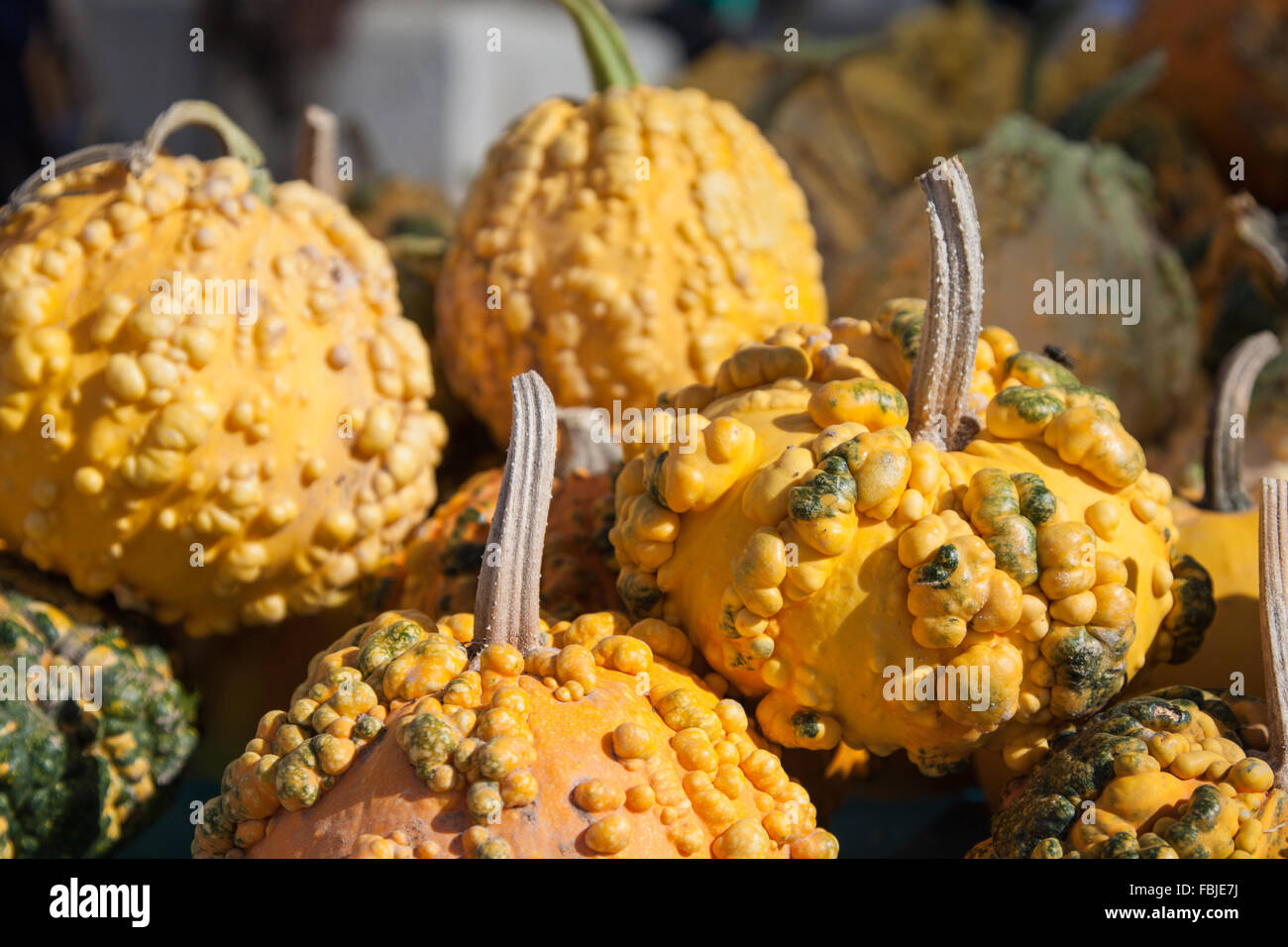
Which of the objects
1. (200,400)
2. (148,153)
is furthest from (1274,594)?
(148,153)

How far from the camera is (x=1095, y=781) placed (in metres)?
1.16

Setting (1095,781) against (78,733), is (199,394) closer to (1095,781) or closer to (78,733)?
(78,733)

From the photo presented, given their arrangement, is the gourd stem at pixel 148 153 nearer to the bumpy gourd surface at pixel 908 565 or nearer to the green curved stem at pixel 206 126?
the green curved stem at pixel 206 126

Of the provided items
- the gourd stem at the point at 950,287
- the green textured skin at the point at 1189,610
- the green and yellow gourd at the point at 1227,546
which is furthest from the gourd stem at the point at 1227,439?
the gourd stem at the point at 950,287

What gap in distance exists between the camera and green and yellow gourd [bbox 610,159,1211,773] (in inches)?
46.3

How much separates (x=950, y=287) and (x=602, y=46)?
993 mm

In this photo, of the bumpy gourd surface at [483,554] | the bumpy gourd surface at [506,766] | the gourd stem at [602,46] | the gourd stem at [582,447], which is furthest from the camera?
the gourd stem at [602,46]

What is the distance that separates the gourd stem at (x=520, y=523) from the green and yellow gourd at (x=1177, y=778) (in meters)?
0.56

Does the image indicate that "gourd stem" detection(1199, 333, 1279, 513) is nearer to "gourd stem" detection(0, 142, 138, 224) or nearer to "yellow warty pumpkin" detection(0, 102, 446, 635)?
"yellow warty pumpkin" detection(0, 102, 446, 635)

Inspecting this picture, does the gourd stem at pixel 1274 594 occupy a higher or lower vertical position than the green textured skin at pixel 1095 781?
higher

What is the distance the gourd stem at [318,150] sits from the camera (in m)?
2.05

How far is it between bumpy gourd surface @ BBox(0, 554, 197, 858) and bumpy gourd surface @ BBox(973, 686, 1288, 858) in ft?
3.55
